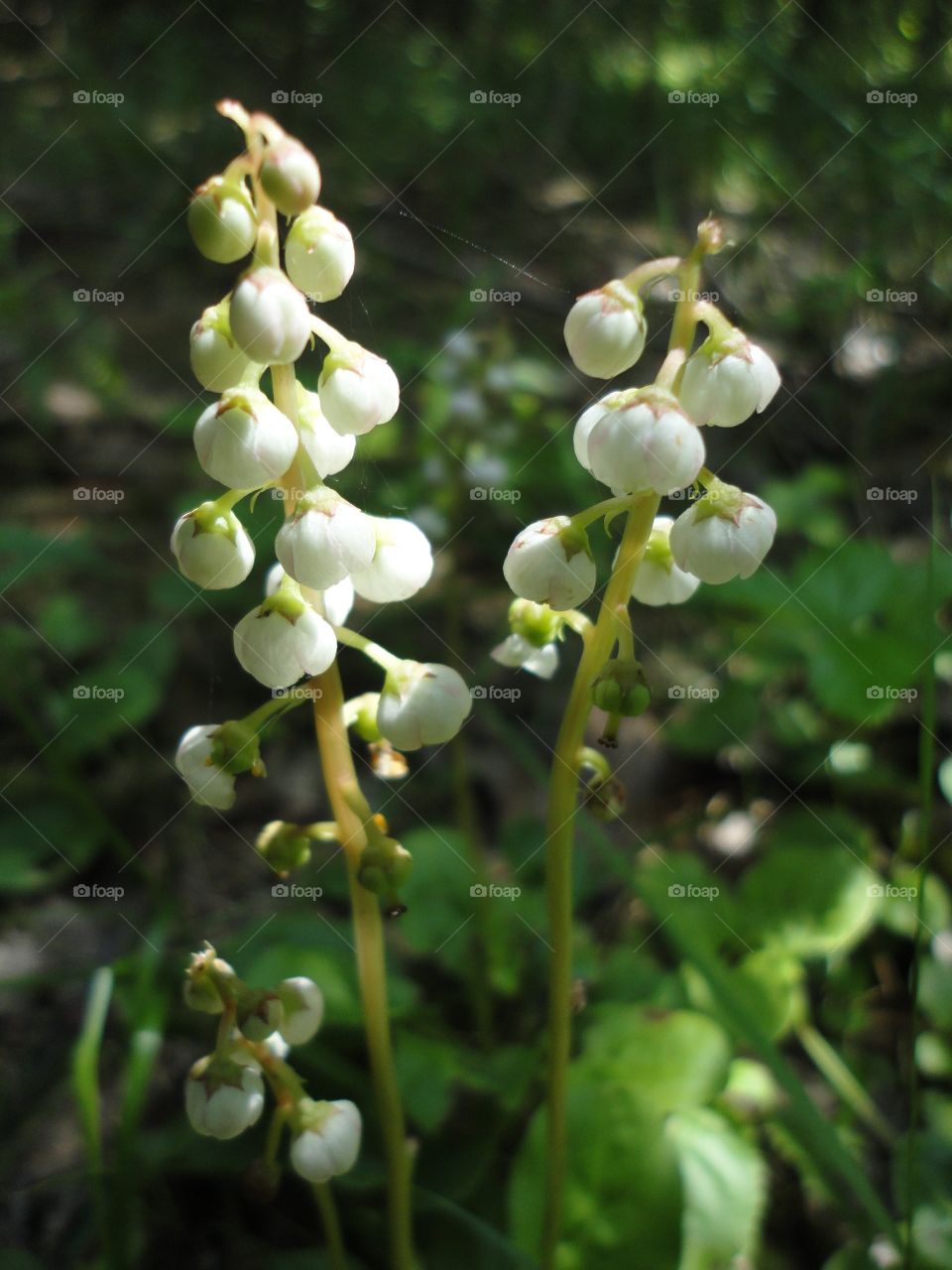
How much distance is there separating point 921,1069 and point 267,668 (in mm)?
1172

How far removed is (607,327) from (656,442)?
0.10m

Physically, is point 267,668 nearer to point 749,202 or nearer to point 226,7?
point 226,7

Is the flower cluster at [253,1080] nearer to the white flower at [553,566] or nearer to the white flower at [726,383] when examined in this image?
the white flower at [553,566]

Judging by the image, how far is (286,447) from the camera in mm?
694

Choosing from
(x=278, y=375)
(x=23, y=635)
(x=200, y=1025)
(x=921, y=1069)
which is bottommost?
(x=23, y=635)

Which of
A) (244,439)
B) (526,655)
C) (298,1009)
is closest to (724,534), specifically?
(526,655)

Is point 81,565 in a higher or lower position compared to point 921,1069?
lower

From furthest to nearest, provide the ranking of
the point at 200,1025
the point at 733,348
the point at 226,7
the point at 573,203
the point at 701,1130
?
the point at 573,203 → the point at 226,7 → the point at 200,1025 → the point at 701,1130 → the point at 733,348

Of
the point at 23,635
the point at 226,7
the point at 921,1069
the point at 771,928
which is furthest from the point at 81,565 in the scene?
the point at 921,1069

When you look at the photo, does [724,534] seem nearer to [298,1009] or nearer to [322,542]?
[322,542]

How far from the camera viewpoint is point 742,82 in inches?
77.9

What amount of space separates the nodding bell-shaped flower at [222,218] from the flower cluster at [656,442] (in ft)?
0.74

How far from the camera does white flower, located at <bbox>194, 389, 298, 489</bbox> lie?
26.7 inches

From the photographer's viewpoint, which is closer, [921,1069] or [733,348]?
[733,348]
